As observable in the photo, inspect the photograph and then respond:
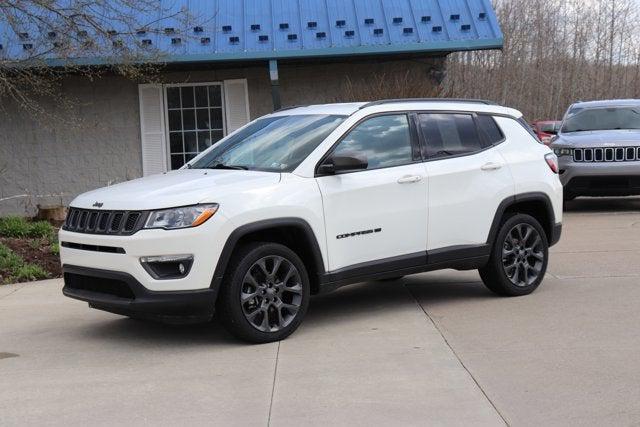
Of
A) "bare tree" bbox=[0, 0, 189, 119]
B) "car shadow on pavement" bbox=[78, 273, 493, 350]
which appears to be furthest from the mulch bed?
"car shadow on pavement" bbox=[78, 273, 493, 350]

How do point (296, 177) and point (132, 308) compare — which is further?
point (296, 177)

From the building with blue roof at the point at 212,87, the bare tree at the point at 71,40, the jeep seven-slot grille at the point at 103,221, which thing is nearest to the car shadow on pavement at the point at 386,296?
the jeep seven-slot grille at the point at 103,221

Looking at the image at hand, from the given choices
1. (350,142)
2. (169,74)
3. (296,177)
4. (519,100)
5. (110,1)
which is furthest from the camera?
(519,100)

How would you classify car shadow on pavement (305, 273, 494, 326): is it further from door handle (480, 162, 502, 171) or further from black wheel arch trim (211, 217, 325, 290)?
door handle (480, 162, 502, 171)

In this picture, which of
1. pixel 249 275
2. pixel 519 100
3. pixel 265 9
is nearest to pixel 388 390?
pixel 249 275

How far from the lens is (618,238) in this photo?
1095cm

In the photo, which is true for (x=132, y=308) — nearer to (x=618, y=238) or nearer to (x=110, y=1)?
(x=618, y=238)

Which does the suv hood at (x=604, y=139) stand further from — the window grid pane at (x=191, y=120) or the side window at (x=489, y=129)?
the side window at (x=489, y=129)

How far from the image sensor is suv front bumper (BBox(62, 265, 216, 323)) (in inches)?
224

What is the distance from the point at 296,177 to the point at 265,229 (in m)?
0.50

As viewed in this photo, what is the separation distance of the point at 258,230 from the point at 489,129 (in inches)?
110

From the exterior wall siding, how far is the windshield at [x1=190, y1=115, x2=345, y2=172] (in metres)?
7.69

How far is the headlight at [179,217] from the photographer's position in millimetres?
5688

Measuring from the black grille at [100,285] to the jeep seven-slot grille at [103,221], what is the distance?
0.36 metres
